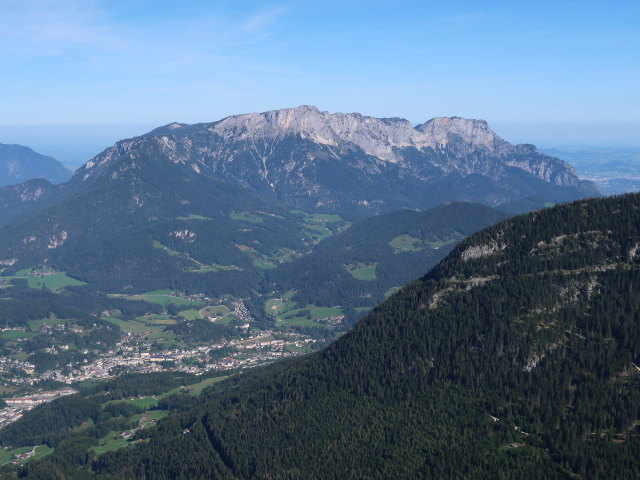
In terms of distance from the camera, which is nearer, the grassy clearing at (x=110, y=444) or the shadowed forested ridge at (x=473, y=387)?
the shadowed forested ridge at (x=473, y=387)

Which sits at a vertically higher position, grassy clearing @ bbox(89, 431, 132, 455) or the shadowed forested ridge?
the shadowed forested ridge

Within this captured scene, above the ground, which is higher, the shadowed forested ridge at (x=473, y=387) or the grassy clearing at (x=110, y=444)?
the shadowed forested ridge at (x=473, y=387)

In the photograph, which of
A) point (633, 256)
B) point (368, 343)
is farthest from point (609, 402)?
point (368, 343)

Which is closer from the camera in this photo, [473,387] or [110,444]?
[473,387]

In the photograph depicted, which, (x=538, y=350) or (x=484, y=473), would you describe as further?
(x=538, y=350)

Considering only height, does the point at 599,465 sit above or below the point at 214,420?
above

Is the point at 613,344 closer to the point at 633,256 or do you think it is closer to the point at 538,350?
the point at 538,350

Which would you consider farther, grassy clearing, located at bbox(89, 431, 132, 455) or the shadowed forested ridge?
grassy clearing, located at bbox(89, 431, 132, 455)

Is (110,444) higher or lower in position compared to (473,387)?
lower
